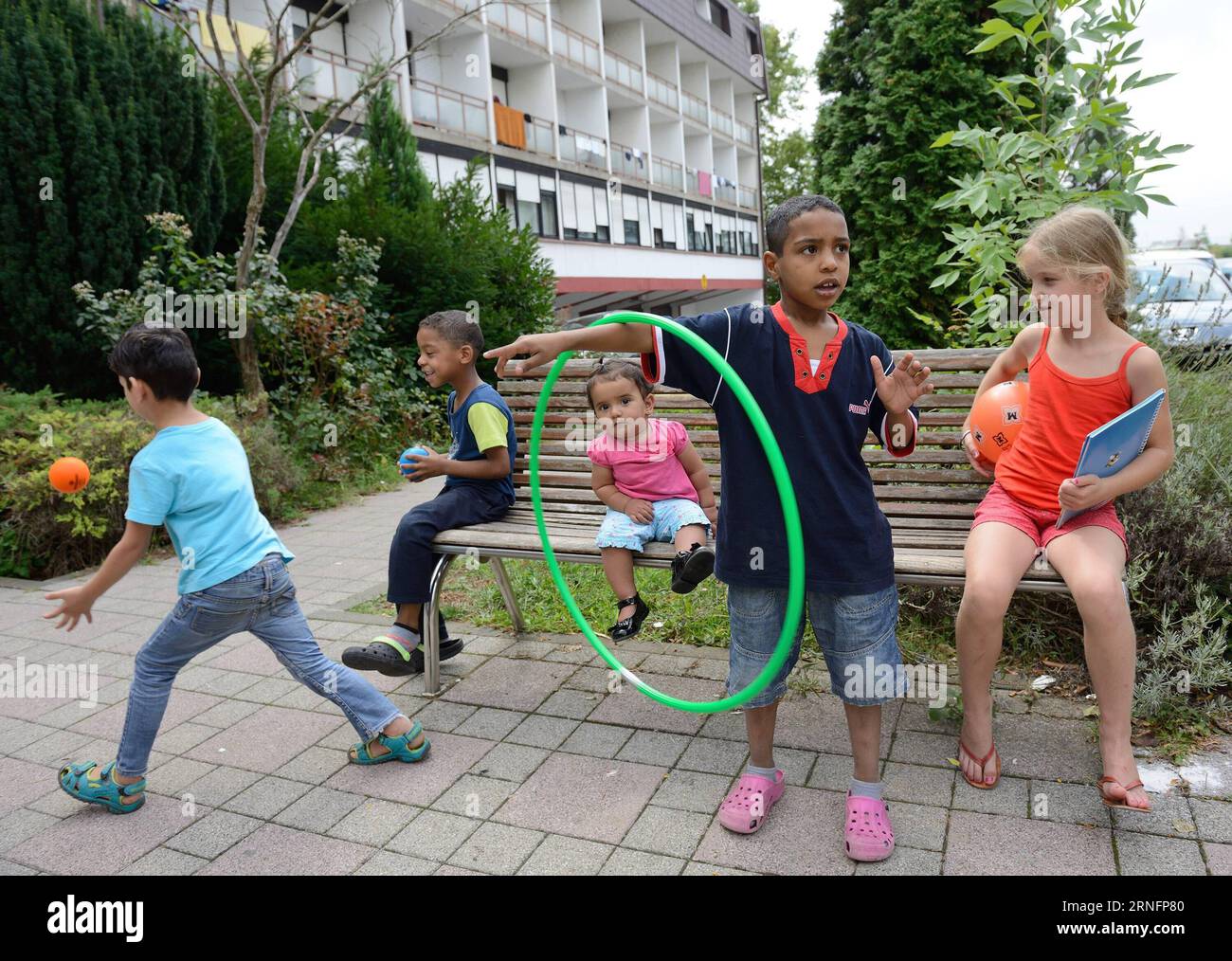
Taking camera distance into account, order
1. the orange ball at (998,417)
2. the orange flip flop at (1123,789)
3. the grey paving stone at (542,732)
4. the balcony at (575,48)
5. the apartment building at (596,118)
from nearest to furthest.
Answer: the orange flip flop at (1123,789), the orange ball at (998,417), the grey paving stone at (542,732), the apartment building at (596,118), the balcony at (575,48)

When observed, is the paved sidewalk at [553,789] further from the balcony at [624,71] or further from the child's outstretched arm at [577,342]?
the balcony at [624,71]

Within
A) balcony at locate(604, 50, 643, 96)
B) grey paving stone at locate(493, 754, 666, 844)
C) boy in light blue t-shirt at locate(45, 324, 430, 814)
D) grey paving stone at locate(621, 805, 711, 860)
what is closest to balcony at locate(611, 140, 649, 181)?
balcony at locate(604, 50, 643, 96)

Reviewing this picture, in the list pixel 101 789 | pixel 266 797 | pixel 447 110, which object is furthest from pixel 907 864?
pixel 447 110

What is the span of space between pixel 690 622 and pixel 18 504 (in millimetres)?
5125

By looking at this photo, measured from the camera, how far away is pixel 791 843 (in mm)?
2742

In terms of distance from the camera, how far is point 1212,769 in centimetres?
293

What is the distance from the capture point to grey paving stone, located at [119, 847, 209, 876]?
2.80 m

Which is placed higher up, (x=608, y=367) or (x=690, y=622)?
(x=608, y=367)

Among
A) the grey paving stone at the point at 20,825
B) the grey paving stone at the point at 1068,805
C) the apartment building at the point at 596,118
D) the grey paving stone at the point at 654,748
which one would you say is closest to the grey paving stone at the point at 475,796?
the grey paving stone at the point at 654,748

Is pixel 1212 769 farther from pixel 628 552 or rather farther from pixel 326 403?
pixel 326 403

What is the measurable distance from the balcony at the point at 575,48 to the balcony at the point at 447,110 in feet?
15.9

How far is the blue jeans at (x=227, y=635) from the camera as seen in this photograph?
3.10 meters
